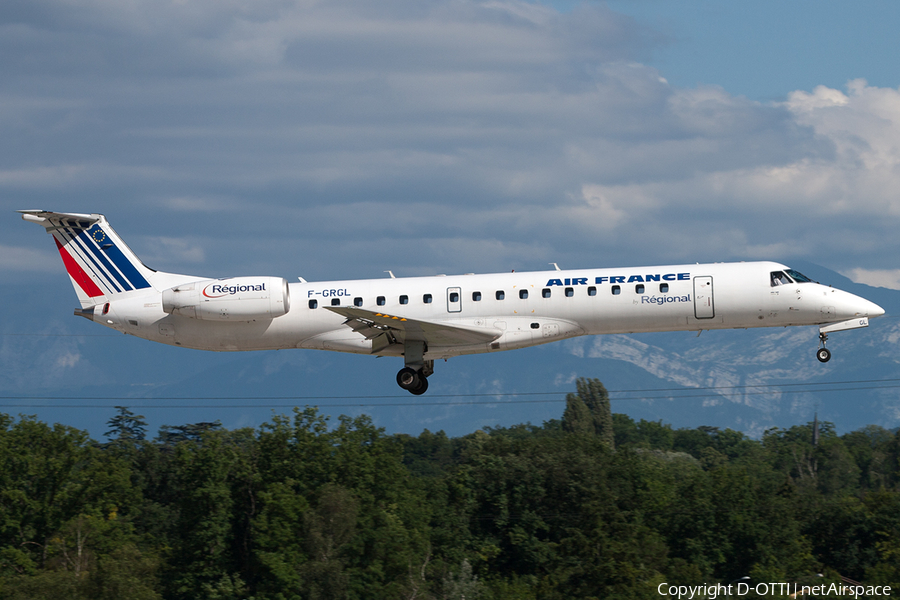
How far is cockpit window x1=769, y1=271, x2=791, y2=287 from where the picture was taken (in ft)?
111

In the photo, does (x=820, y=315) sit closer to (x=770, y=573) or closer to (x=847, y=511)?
(x=770, y=573)

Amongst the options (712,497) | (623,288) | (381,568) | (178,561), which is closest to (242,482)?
(178,561)

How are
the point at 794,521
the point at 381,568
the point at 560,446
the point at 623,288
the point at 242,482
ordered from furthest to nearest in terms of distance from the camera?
1. the point at 560,446
2. the point at 794,521
3. the point at 242,482
4. the point at 381,568
5. the point at 623,288

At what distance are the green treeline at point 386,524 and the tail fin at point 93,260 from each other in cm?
2177

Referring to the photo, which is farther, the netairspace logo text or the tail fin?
the netairspace logo text

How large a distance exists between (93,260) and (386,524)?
29.5 m

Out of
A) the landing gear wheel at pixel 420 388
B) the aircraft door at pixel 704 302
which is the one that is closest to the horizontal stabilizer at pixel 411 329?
the landing gear wheel at pixel 420 388

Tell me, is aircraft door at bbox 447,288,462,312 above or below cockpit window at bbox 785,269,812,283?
below

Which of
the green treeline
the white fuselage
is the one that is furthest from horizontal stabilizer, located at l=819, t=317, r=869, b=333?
the green treeline

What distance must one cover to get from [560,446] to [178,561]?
1342 inches

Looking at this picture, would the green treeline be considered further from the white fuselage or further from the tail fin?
the white fuselage

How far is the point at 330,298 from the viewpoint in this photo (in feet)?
116

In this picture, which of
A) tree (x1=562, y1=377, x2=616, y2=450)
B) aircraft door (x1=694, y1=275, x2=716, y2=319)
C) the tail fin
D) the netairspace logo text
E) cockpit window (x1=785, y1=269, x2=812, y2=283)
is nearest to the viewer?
aircraft door (x1=694, y1=275, x2=716, y2=319)

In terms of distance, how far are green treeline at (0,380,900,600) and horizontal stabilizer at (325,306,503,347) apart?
1039 inches
